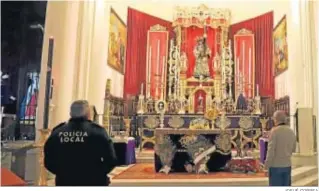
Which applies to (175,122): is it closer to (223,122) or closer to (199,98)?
(223,122)

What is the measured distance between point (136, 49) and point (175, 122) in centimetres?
243

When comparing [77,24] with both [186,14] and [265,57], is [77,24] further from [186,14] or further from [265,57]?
[265,57]

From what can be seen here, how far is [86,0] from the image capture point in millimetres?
5039

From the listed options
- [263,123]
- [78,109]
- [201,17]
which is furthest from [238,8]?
[78,109]

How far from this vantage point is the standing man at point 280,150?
8.47 ft

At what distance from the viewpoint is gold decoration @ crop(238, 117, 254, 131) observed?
6.61 meters

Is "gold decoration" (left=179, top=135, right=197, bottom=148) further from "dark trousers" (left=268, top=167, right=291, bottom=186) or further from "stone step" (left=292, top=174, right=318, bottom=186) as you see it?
"dark trousers" (left=268, top=167, right=291, bottom=186)

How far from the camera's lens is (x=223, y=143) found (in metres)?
4.66

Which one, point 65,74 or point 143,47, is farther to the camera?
point 143,47

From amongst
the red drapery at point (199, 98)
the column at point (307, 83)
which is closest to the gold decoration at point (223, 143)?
the column at point (307, 83)

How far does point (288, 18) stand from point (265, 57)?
5.76ft

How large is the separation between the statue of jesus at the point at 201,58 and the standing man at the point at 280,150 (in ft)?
19.2

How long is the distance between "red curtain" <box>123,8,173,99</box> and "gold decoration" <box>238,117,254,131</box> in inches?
103
